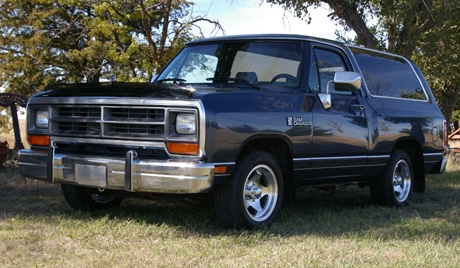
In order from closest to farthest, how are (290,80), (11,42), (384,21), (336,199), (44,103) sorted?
(44,103), (290,80), (336,199), (384,21), (11,42)

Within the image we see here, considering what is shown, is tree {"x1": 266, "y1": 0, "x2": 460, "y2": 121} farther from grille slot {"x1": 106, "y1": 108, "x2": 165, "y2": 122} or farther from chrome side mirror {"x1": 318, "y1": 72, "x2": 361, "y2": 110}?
grille slot {"x1": 106, "y1": 108, "x2": 165, "y2": 122}

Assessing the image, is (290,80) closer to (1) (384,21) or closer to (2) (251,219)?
(2) (251,219)

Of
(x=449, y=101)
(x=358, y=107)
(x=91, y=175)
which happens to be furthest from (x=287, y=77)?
(x=449, y=101)

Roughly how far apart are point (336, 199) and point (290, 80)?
2668 millimetres

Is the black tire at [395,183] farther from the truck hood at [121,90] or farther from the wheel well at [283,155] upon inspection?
the truck hood at [121,90]

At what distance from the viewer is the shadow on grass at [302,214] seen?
5.05 m

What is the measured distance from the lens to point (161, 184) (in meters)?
4.35

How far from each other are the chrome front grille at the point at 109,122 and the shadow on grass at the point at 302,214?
90 cm

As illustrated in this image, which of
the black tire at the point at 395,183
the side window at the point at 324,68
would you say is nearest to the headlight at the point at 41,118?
the side window at the point at 324,68

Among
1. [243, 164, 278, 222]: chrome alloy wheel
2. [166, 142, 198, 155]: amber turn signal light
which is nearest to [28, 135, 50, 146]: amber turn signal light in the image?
[166, 142, 198, 155]: amber turn signal light

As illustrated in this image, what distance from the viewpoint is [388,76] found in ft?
23.2

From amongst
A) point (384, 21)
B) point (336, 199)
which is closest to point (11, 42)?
point (384, 21)

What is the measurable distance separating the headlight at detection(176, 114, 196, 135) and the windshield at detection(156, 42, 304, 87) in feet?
3.58

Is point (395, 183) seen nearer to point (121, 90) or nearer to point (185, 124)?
point (185, 124)
